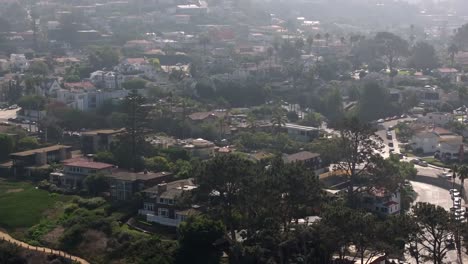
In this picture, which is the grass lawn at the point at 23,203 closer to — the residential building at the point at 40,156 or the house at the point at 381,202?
the residential building at the point at 40,156

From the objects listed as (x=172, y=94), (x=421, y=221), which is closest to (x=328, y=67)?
(x=172, y=94)

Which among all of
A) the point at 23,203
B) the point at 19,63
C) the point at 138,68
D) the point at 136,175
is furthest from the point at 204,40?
the point at 23,203

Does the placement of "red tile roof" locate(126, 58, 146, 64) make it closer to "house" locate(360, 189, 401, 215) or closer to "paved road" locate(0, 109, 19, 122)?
"paved road" locate(0, 109, 19, 122)

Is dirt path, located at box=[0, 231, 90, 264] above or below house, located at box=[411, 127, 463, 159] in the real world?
below

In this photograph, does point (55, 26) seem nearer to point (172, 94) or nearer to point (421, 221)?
point (172, 94)

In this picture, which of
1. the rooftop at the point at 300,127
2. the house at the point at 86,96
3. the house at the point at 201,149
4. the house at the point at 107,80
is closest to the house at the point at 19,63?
the house at the point at 107,80

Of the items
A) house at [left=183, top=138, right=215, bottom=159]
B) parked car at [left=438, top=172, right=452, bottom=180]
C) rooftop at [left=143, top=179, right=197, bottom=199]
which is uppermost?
rooftop at [left=143, top=179, right=197, bottom=199]

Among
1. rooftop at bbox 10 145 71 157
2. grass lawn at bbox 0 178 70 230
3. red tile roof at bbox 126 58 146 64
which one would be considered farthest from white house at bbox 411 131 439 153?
red tile roof at bbox 126 58 146 64
